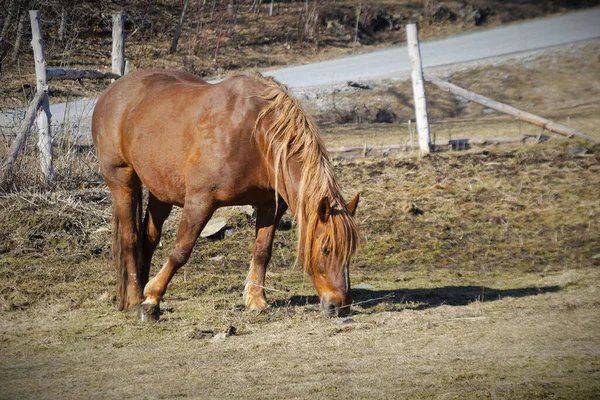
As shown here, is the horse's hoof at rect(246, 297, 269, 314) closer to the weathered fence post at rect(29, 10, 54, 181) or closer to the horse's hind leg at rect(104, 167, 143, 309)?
the horse's hind leg at rect(104, 167, 143, 309)

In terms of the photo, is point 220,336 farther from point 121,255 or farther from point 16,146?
point 16,146

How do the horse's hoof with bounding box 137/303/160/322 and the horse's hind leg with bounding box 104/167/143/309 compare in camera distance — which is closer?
the horse's hoof with bounding box 137/303/160/322

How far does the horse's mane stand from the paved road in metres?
12.3

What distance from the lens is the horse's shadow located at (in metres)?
6.09

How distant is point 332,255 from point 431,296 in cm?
181

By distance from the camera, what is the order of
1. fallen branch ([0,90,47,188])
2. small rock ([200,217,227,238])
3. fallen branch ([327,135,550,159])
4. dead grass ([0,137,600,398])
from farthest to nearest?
fallen branch ([327,135,550,159])
fallen branch ([0,90,47,188])
small rock ([200,217,227,238])
dead grass ([0,137,600,398])

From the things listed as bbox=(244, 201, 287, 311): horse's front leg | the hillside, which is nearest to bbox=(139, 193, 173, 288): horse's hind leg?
bbox=(244, 201, 287, 311): horse's front leg

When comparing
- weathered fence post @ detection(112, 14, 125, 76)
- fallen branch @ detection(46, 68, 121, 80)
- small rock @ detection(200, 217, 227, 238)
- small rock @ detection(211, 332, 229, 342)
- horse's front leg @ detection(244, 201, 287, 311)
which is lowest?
small rock @ detection(200, 217, 227, 238)

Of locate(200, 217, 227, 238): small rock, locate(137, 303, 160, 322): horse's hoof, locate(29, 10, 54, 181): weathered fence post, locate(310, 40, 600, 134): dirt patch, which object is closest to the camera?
locate(137, 303, 160, 322): horse's hoof

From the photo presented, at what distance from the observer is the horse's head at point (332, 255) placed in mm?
4910

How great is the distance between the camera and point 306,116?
5.43 meters

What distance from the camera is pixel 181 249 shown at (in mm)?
5488

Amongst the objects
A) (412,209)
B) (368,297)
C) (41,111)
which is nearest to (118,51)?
(41,111)

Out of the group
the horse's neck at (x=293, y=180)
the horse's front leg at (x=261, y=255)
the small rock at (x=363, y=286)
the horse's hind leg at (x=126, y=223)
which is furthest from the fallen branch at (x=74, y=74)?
the horse's neck at (x=293, y=180)
